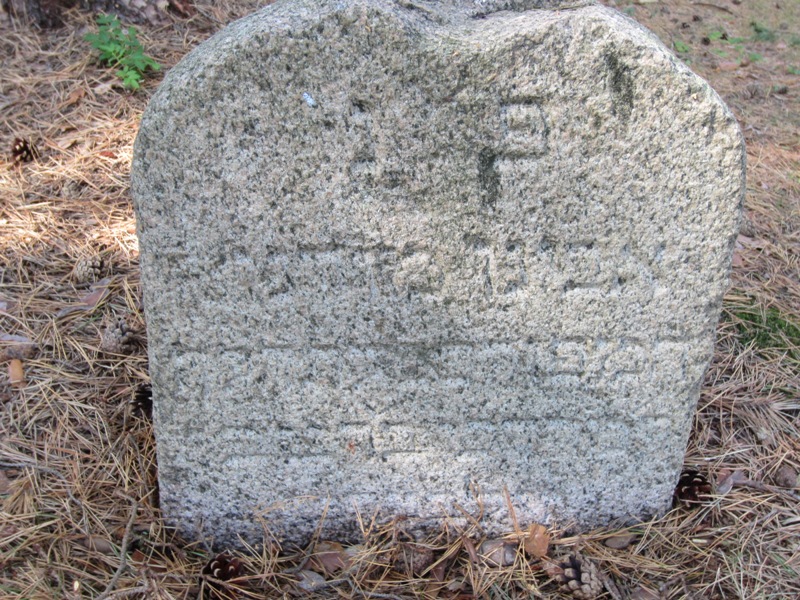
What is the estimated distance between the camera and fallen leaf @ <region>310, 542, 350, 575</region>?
1736 mm

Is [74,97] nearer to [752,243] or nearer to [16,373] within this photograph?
[16,373]

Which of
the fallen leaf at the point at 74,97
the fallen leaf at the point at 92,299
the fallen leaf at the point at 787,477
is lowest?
→ the fallen leaf at the point at 787,477

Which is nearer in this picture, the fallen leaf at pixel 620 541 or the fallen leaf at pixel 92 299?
the fallen leaf at pixel 620 541

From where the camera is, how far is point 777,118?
3697 mm

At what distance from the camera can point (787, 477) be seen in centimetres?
196

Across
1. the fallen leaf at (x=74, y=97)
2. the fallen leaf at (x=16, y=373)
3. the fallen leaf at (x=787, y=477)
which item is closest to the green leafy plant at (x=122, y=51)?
the fallen leaf at (x=74, y=97)

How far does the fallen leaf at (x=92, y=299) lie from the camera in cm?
225

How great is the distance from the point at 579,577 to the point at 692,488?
442 millimetres

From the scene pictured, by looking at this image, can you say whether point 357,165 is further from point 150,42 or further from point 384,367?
point 150,42

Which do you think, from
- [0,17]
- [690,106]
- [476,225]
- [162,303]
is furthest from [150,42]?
[690,106]

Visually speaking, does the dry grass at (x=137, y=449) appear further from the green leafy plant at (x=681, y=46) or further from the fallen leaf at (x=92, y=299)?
the green leafy plant at (x=681, y=46)

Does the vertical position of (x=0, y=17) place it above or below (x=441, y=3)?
below

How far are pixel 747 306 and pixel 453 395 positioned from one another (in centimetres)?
139

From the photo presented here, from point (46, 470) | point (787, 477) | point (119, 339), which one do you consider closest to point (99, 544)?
point (46, 470)
